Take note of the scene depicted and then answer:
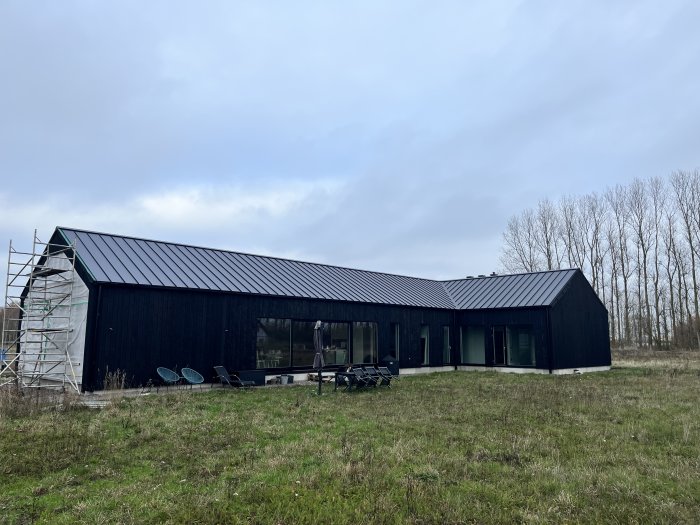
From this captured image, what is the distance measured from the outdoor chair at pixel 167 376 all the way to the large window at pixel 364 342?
812cm

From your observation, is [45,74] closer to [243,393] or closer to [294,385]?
[243,393]

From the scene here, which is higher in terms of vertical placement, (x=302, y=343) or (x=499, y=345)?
(x=302, y=343)

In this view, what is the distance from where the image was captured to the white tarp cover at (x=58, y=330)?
14.3 meters

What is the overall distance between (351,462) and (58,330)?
1229 cm

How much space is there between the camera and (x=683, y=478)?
5.84m

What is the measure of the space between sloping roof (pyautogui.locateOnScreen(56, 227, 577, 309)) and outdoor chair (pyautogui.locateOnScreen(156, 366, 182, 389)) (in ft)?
8.65

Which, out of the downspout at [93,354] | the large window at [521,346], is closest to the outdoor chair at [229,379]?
the downspout at [93,354]

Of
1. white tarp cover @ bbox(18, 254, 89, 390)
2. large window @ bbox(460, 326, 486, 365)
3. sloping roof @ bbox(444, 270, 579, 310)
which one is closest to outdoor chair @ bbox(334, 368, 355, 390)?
white tarp cover @ bbox(18, 254, 89, 390)

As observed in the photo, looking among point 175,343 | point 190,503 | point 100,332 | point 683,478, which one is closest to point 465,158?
point 175,343

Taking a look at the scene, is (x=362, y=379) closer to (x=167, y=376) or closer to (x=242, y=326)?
(x=242, y=326)

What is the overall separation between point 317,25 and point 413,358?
50.4 ft

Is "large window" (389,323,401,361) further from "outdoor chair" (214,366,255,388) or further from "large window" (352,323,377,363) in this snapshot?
"outdoor chair" (214,366,255,388)

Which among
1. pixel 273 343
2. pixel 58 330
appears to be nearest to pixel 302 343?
pixel 273 343

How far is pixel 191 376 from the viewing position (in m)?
15.0
